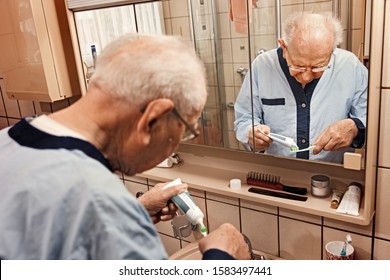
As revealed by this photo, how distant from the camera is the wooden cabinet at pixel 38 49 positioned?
126cm

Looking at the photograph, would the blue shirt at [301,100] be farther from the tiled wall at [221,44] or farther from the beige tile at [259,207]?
the beige tile at [259,207]

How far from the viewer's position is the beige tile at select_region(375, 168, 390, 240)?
90 cm

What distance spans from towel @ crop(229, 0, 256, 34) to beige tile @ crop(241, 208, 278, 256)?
1.76 feet

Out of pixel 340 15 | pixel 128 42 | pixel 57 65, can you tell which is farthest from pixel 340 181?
pixel 57 65

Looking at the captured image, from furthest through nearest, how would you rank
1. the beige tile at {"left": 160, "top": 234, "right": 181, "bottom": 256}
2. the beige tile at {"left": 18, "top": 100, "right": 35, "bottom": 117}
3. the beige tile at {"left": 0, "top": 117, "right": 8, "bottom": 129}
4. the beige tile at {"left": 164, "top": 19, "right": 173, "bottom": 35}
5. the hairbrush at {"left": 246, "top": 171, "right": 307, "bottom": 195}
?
the beige tile at {"left": 0, "top": 117, "right": 8, "bottom": 129}, the beige tile at {"left": 18, "top": 100, "right": 35, "bottom": 117}, the beige tile at {"left": 160, "top": 234, "right": 181, "bottom": 256}, the beige tile at {"left": 164, "top": 19, "right": 173, "bottom": 35}, the hairbrush at {"left": 246, "top": 171, "right": 307, "bottom": 195}

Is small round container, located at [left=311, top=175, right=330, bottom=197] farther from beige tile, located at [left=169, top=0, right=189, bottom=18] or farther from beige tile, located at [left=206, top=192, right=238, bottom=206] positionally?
beige tile, located at [left=169, top=0, right=189, bottom=18]

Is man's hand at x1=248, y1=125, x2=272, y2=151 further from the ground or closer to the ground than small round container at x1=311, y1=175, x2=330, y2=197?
further from the ground

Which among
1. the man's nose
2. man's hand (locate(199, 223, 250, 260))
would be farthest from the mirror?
man's hand (locate(199, 223, 250, 260))

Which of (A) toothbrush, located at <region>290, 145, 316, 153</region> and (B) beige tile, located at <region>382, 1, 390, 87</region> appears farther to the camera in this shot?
(A) toothbrush, located at <region>290, 145, 316, 153</region>

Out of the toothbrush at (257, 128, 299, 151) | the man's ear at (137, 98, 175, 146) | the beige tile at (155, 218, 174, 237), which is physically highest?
the man's ear at (137, 98, 175, 146)

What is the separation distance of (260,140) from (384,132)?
12.8 inches

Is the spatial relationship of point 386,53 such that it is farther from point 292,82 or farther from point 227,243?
point 227,243

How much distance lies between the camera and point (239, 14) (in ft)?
3.39
